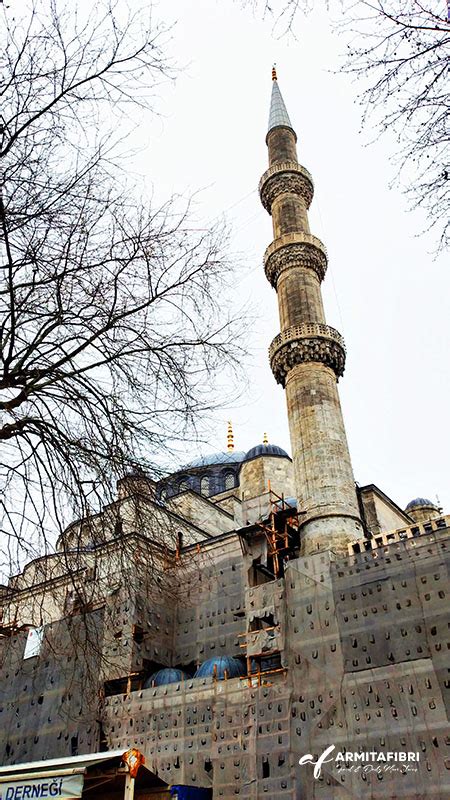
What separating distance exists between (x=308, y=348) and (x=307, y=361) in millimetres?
429

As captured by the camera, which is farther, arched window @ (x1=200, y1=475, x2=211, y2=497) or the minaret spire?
arched window @ (x1=200, y1=475, x2=211, y2=497)

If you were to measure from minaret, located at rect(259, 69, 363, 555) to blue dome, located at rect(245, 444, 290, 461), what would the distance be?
952 centimetres

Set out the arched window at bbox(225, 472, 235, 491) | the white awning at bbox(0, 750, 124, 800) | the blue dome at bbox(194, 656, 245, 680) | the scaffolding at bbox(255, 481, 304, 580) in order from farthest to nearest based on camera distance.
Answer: the arched window at bbox(225, 472, 235, 491) → the scaffolding at bbox(255, 481, 304, 580) → the blue dome at bbox(194, 656, 245, 680) → the white awning at bbox(0, 750, 124, 800)

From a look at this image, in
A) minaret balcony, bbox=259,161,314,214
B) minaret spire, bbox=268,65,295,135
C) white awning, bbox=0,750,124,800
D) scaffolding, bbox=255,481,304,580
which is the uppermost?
minaret spire, bbox=268,65,295,135

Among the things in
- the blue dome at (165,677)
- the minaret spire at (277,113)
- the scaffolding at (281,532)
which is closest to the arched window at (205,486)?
the scaffolding at (281,532)

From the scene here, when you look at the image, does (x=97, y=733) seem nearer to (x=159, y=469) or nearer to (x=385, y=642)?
(x=385, y=642)

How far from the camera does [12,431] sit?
6000 mm

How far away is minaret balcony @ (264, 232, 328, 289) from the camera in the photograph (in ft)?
75.0

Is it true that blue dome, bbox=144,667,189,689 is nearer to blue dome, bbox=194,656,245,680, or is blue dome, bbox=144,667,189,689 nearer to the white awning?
blue dome, bbox=194,656,245,680

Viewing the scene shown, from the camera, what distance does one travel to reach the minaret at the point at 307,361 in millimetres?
17781

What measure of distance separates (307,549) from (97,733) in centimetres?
784

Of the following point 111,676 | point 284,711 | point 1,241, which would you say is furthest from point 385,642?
point 1,241

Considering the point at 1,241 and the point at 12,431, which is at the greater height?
the point at 1,241

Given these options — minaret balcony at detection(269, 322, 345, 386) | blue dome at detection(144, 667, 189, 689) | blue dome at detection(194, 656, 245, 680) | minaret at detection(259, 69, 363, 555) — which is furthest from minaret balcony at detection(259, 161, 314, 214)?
blue dome at detection(144, 667, 189, 689)
